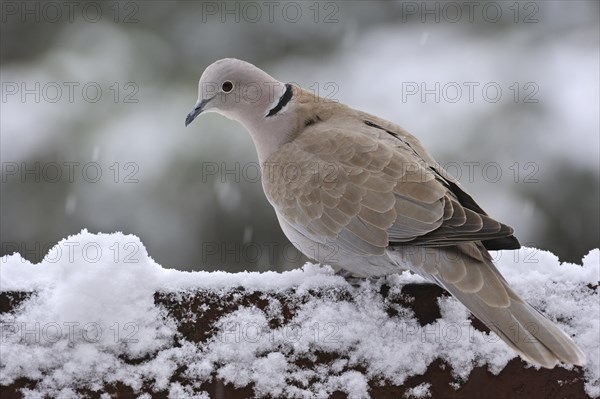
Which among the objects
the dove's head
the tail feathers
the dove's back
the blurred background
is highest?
the blurred background

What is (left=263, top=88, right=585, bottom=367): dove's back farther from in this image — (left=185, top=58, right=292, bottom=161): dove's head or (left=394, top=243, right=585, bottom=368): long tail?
(left=185, top=58, right=292, bottom=161): dove's head

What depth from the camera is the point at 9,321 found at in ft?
5.62

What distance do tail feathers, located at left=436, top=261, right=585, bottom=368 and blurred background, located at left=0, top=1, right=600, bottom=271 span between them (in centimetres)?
248

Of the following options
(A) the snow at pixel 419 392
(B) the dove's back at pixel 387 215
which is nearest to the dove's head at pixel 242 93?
(B) the dove's back at pixel 387 215

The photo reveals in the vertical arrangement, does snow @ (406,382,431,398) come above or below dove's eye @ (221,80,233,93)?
below

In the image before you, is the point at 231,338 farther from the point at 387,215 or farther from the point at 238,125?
the point at 238,125

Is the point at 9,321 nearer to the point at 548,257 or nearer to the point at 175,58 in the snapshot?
the point at 548,257

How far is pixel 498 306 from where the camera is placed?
1.96m

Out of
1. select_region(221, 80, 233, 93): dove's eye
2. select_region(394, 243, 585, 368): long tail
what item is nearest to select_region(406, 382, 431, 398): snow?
select_region(394, 243, 585, 368): long tail

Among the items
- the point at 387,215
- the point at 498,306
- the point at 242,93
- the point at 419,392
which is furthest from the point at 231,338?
the point at 242,93

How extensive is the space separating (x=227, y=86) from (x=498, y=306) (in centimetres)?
155

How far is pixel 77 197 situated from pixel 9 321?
2908mm

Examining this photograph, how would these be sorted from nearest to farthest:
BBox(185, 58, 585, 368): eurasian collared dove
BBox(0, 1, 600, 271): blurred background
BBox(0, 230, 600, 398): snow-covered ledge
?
BBox(0, 230, 600, 398): snow-covered ledge → BBox(185, 58, 585, 368): eurasian collared dove → BBox(0, 1, 600, 271): blurred background

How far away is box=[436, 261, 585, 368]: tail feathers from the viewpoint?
178 centimetres
